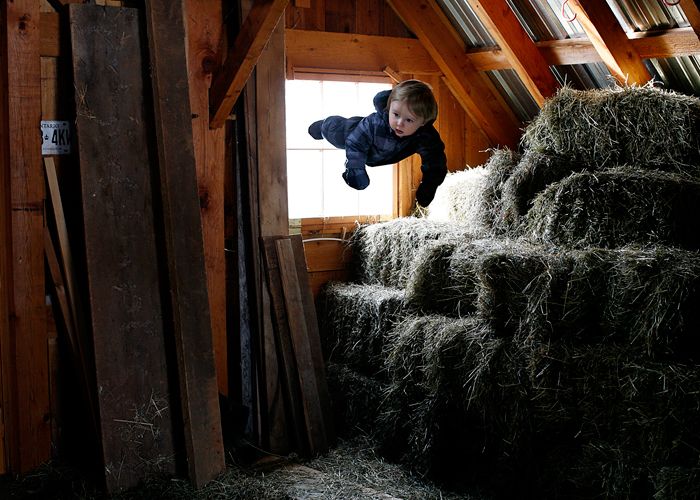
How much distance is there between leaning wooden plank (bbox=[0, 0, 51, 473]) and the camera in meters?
3.40

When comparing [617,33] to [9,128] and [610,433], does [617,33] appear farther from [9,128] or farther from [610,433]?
[9,128]

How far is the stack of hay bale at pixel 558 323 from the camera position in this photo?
306 centimetres

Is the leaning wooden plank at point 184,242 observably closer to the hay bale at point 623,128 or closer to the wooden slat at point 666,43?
the hay bale at point 623,128

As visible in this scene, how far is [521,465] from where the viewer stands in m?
3.51

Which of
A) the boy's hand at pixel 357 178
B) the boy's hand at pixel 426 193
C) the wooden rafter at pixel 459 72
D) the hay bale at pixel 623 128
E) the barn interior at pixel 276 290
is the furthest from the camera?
the wooden rafter at pixel 459 72

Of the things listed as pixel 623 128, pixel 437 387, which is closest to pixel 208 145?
pixel 437 387

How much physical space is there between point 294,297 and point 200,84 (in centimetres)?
115

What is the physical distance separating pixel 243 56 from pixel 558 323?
1752mm

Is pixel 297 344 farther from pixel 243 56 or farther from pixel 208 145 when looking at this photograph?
pixel 243 56

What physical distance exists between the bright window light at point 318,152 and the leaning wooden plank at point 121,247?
1.63 m

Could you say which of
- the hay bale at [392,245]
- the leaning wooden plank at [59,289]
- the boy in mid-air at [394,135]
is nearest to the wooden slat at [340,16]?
the boy in mid-air at [394,135]

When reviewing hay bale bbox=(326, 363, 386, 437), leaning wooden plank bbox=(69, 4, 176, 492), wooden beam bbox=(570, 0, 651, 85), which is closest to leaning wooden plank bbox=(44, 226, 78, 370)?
leaning wooden plank bbox=(69, 4, 176, 492)

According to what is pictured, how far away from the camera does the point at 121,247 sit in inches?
137

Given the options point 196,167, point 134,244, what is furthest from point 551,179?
point 134,244
